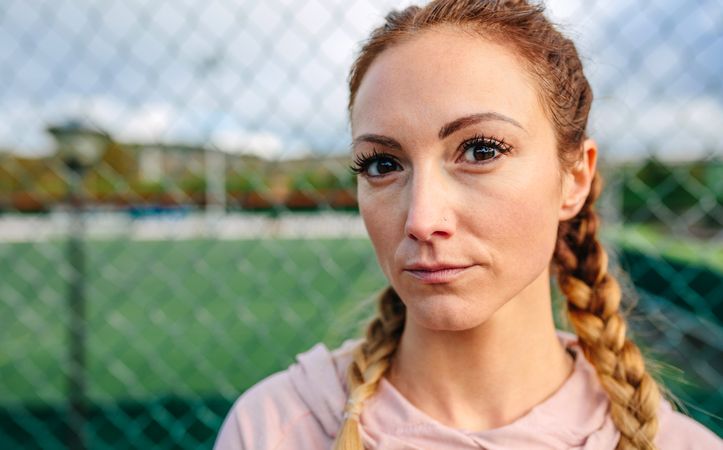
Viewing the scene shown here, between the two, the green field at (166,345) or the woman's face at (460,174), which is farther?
the green field at (166,345)

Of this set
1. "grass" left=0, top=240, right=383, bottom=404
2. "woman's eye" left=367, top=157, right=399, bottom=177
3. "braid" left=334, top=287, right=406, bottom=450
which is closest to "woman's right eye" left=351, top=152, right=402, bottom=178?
"woman's eye" left=367, top=157, right=399, bottom=177

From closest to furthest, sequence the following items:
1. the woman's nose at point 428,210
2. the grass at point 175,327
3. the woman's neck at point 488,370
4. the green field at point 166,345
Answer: the woman's nose at point 428,210, the woman's neck at point 488,370, the green field at point 166,345, the grass at point 175,327

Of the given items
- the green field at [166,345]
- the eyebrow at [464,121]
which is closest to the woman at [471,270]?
the eyebrow at [464,121]

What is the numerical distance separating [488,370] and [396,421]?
0.39ft

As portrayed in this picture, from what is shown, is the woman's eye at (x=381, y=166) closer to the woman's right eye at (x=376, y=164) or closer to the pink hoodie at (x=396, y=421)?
the woman's right eye at (x=376, y=164)

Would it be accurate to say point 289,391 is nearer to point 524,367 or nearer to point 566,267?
point 524,367

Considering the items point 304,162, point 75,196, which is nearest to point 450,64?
point 304,162

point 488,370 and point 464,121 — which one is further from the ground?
point 464,121

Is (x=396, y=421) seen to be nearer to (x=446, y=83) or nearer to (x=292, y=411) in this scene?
(x=292, y=411)

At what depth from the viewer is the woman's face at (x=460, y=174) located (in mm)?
592

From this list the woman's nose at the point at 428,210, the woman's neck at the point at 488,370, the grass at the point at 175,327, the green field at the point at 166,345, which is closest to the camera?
the woman's nose at the point at 428,210

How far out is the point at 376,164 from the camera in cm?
65

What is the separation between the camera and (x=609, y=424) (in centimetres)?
67

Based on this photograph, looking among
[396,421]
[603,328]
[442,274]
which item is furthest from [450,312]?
[603,328]
